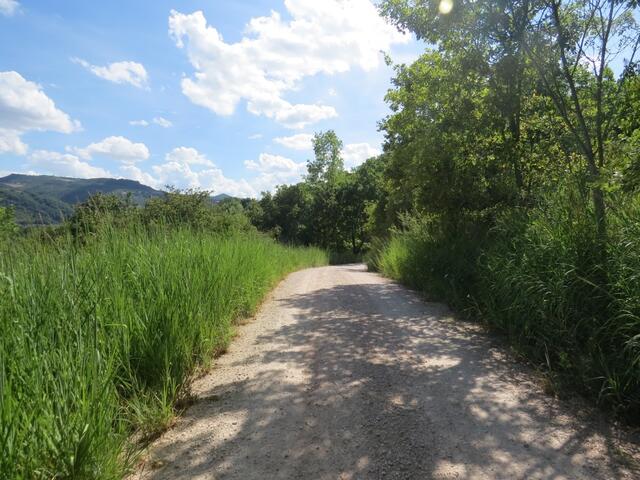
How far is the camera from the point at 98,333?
10.0 ft

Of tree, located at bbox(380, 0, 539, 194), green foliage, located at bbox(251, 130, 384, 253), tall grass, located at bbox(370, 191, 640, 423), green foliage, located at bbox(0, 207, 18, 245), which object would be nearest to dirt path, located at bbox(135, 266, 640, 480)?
tall grass, located at bbox(370, 191, 640, 423)

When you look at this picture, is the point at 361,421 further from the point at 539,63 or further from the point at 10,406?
the point at 539,63

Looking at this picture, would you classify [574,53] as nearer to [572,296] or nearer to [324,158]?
[572,296]

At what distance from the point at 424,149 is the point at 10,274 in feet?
29.0

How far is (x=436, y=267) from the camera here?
9.55 metres

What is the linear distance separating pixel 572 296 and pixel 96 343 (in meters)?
4.39

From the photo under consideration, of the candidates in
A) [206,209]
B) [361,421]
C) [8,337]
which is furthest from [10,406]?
[206,209]

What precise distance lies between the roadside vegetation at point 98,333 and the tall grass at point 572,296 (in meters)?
3.65

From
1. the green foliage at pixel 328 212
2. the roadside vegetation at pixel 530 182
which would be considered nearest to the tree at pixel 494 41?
the roadside vegetation at pixel 530 182

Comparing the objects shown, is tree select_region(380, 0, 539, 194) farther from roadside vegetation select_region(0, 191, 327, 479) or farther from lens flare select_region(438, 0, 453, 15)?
roadside vegetation select_region(0, 191, 327, 479)

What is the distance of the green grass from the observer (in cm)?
219

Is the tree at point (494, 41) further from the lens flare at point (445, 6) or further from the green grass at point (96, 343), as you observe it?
the green grass at point (96, 343)

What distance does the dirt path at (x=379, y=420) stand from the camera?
2.72 m

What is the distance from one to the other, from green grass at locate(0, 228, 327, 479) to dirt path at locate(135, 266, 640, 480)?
0.37 meters
